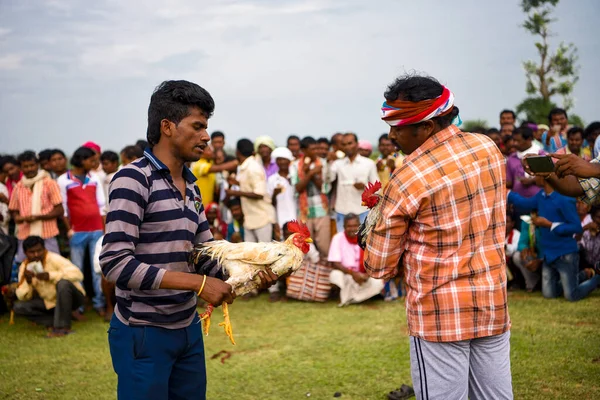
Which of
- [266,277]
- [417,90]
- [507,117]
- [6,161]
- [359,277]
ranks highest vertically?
[507,117]

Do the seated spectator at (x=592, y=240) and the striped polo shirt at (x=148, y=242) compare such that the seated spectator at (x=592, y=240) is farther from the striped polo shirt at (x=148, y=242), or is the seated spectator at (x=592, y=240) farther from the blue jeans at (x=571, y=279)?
the striped polo shirt at (x=148, y=242)

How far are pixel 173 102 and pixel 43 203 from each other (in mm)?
6489

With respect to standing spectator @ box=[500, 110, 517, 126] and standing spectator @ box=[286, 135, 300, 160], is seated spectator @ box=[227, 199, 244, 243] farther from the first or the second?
standing spectator @ box=[500, 110, 517, 126]

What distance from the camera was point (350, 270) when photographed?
8875 mm

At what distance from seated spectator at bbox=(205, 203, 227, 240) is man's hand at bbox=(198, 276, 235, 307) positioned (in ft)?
22.0

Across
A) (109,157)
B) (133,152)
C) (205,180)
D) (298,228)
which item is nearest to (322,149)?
(205,180)

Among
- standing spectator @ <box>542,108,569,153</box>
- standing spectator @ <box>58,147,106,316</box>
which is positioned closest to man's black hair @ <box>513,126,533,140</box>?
standing spectator @ <box>542,108,569,153</box>

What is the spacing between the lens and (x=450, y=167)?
2.77 metres

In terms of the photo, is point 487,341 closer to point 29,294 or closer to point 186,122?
point 186,122

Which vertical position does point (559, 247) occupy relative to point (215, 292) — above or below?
below

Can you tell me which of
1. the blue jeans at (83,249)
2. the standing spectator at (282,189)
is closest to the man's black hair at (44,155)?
the blue jeans at (83,249)

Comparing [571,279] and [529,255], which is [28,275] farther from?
[571,279]

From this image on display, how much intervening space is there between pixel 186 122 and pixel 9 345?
587 centimetres

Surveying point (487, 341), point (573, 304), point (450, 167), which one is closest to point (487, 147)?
point (450, 167)
